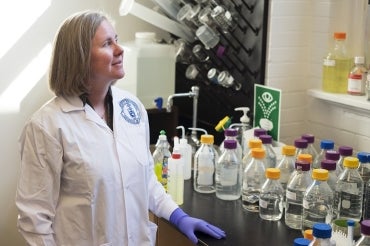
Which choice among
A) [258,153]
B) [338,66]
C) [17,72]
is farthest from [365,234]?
[17,72]

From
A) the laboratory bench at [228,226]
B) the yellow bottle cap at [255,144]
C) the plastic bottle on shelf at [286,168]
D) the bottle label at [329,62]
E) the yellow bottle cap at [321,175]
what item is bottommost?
the laboratory bench at [228,226]

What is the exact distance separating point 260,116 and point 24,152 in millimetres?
1050

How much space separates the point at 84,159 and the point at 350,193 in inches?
33.1

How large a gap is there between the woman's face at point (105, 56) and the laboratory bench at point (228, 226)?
1.85ft

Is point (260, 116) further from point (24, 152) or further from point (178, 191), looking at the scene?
point (24, 152)

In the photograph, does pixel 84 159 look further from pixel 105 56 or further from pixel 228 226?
pixel 228 226

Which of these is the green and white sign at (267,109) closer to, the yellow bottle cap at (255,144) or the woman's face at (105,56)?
the yellow bottle cap at (255,144)

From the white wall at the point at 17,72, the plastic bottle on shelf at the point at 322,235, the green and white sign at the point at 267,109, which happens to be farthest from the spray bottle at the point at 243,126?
the white wall at the point at 17,72

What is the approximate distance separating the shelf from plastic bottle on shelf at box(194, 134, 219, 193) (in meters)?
0.53

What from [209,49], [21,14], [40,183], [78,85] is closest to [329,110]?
[209,49]

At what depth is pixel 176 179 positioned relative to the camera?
193 centimetres

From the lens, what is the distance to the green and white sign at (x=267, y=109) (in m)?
2.12

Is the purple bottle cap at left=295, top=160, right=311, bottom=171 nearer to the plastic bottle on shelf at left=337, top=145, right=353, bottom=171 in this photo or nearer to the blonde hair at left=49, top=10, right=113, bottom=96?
the plastic bottle on shelf at left=337, top=145, right=353, bottom=171

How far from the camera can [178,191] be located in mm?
1924
